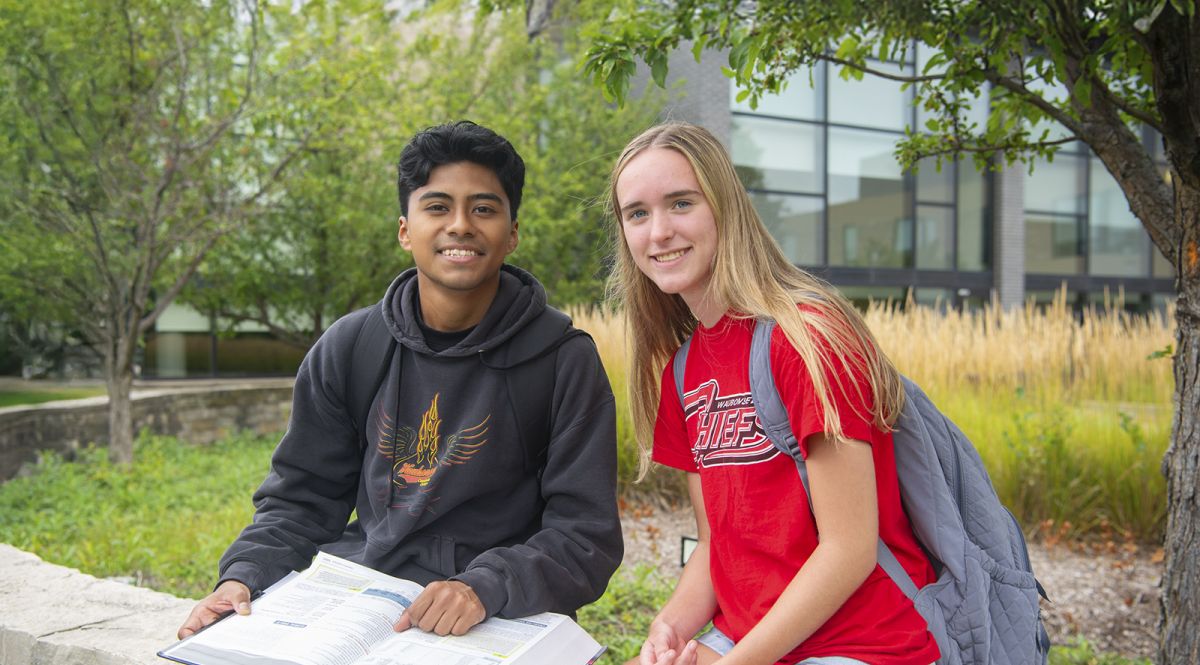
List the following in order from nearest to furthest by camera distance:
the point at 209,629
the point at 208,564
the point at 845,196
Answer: the point at 209,629, the point at 208,564, the point at 845,196

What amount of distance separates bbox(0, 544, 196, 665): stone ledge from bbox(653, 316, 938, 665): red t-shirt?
150cm

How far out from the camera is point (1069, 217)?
17281mm

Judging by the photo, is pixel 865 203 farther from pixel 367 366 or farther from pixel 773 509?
pixel 773 509

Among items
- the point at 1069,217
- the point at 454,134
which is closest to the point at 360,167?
the point at 454,134

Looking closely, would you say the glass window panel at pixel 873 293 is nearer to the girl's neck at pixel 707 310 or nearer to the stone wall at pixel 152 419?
the stone wall at pixel 152 419

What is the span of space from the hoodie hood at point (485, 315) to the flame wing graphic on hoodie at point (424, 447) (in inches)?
5.3

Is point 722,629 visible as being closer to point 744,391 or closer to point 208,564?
point 744,391

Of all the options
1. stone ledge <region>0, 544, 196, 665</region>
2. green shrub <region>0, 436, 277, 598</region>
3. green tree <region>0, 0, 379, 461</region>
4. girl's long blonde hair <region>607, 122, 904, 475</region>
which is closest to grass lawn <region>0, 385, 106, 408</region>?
green shrub <region>0, 436, 277, 598</region>

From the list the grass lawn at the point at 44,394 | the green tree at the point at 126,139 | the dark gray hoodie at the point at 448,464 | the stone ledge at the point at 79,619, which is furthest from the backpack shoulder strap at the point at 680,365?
the grass lawn at the point at 44,394

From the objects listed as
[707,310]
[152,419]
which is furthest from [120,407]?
[707,310]

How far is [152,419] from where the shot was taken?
902 cm

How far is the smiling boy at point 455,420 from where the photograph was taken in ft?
6.20

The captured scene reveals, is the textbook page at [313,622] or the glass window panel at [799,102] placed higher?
the glass window panel at [799,102]

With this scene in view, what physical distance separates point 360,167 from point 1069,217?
14.3 metres
